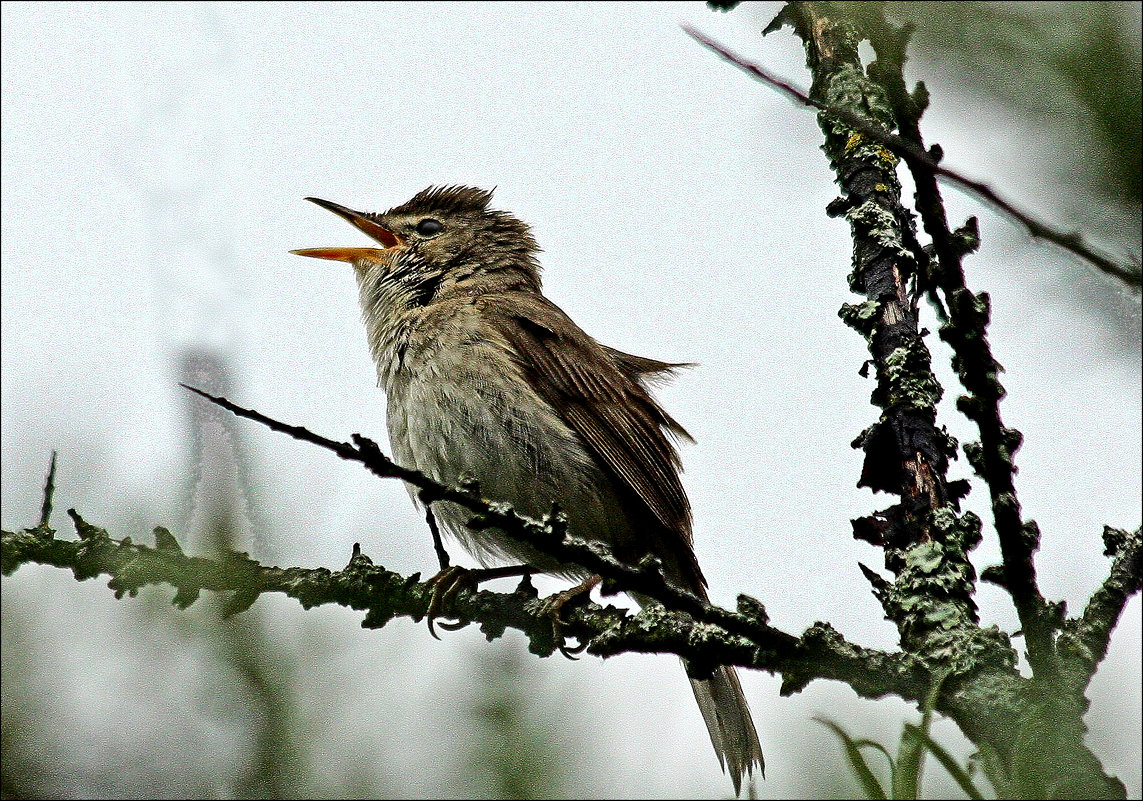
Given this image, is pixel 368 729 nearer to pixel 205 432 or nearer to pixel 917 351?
pixel 205 432

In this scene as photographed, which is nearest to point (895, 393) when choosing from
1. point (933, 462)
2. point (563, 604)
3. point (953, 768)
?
point (933, 462)

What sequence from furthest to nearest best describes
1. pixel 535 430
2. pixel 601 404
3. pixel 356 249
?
pixel 356 249 → pixel 601 404 → pixel 535 430

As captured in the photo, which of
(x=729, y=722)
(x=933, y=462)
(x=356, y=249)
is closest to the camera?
(x=933, y=462)

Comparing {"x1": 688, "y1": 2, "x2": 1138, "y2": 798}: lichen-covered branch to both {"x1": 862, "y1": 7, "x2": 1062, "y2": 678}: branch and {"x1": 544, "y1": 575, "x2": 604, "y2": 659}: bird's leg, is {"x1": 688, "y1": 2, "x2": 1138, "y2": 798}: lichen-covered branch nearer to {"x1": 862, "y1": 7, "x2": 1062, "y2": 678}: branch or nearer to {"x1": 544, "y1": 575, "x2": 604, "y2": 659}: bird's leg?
{"x1": 862, "y1": 7, "x2": 1062, "y2": 678}: branch

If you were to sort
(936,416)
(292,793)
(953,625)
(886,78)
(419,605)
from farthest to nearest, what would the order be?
1. (419,605)
2. (936,416)
3. (953,625)
4. (886,78)
5. (292,793)

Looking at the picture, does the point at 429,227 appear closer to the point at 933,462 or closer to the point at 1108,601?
the point at 933,462

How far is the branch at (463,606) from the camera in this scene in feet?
7.24

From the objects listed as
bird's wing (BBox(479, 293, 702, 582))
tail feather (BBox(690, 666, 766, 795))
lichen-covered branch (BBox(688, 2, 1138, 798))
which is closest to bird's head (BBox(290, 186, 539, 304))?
bird's wing (BBox(479, 293, 702, 582))

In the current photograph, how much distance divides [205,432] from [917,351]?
1.89 meters

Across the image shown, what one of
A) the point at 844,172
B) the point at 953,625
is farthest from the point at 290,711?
the point at 844,172

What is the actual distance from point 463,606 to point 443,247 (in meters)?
2.60

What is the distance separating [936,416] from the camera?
3078 mm

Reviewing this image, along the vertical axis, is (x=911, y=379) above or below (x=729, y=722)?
above

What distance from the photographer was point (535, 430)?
4316mm
